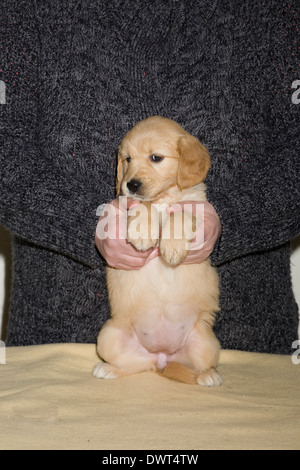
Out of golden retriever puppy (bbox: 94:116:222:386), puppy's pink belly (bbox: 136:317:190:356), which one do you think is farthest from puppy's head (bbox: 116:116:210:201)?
puppy's pink belly (bbox: 136:317:190:356)

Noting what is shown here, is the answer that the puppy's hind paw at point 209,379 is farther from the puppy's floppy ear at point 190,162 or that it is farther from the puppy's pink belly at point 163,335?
the puppy's floppy ear at point 190,162

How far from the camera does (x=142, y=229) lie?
1.44 metres

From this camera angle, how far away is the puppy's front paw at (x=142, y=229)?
4.71ft

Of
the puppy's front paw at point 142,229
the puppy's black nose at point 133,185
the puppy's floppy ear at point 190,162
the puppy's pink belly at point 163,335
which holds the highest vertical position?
the puppy's floppy ear at point 190,162

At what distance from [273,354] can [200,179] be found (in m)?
0.55

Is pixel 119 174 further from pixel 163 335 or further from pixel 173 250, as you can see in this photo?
pixel 163 335

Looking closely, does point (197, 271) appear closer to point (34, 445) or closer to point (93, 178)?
point (93, 178)

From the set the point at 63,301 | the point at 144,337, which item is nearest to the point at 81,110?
the point at 63,301

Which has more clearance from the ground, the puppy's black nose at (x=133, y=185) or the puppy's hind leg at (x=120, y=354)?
the puppy's black nose at (x=133, y=185)

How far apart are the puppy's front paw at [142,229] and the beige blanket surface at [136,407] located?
0.34 meters

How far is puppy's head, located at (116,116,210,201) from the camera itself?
5.11ft

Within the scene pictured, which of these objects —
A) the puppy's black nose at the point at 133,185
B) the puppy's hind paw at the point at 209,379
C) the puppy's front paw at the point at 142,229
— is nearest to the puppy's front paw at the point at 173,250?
the puppy's front paw at the point at 142,229

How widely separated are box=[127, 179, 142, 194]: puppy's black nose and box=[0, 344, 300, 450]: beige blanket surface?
46cm

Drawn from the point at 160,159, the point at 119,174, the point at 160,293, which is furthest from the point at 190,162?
the point at 160,293
